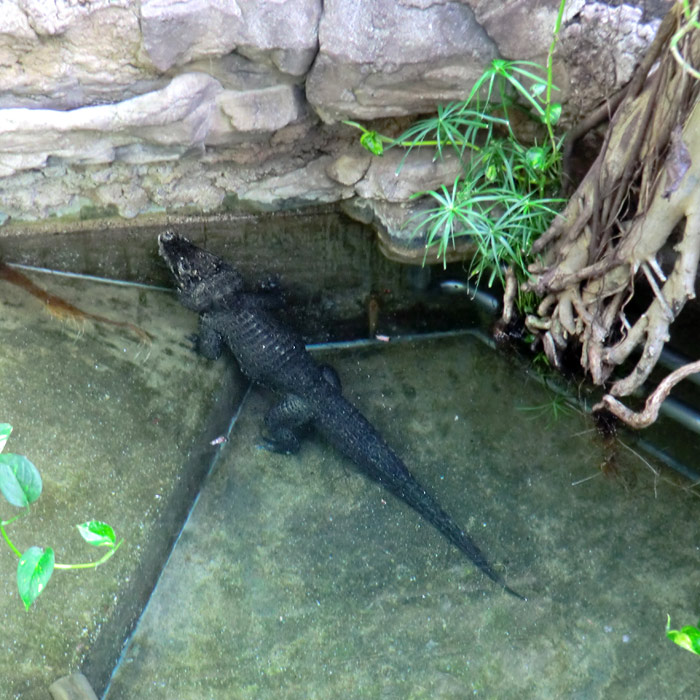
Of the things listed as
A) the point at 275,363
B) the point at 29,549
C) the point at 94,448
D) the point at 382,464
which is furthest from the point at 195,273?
the point at 29,549

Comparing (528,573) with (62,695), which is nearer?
(62,695)

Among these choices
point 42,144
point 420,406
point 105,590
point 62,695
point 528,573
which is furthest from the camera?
point 420,406

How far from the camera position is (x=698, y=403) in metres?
3.53

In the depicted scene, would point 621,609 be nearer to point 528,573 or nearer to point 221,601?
point 528,573

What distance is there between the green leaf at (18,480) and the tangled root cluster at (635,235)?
227 cm

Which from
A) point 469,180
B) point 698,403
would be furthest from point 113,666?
point 698,403

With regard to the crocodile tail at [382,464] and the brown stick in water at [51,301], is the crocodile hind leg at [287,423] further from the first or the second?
the brown stick in water at [51,301]

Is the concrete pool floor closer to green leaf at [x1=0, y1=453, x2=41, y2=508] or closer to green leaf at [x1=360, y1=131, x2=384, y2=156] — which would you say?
green leaf at [x1=0, y1=453, x2=41, y2=508]

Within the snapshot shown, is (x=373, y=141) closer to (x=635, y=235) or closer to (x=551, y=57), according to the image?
(x=551, y=57)

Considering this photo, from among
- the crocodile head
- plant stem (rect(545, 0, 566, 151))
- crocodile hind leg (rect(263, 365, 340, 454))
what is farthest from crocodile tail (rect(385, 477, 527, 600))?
plant stem (rect(545, 0, 566, 151))

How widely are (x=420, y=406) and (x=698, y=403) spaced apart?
140cm

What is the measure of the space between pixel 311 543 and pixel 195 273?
153cm

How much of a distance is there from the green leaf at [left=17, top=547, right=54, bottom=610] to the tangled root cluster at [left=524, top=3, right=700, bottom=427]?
2266 millimetres

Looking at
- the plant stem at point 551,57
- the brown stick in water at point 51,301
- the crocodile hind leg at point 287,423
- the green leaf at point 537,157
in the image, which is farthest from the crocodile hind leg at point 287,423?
the plant stem at point 551,57
